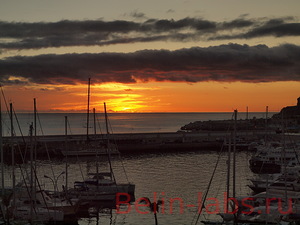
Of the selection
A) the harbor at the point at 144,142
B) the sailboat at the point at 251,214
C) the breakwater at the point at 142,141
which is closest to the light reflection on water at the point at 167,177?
the sailboat at the point at 251,214

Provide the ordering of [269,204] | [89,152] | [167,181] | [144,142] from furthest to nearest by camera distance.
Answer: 1. [144,142]
2. [89,152]
3. [167,181]
4. [269,204]

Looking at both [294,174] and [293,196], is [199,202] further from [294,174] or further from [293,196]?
[294,174]

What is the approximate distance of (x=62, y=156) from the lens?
76688mm

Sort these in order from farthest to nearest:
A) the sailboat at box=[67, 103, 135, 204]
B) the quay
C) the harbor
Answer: the quay
the harbor
the sailboat at box=[67, 103, 135, 204]

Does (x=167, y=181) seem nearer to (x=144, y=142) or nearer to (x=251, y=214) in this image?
(x=251, y=214)

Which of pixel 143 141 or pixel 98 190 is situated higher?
pixel 143 141

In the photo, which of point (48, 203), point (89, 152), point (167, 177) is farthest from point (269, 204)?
point (89, 152)

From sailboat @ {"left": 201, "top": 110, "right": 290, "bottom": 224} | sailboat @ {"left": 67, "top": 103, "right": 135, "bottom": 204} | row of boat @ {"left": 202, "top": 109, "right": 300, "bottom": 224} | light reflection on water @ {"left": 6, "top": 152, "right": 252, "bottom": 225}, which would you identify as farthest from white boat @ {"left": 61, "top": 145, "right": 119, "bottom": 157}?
sailboat @ {"left": 201, "top": 110, "right": 290, "bottom": 224}

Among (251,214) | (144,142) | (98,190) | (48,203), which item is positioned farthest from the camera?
(144,142)

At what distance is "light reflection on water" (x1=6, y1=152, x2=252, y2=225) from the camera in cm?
3553

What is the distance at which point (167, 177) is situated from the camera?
54.5 metres

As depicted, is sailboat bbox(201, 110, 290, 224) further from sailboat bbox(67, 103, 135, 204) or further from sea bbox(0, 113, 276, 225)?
sailboat bbox(67, 103, 135, 204)

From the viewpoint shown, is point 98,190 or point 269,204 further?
point 98,190

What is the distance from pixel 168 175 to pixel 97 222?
22889 mm
